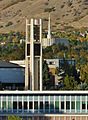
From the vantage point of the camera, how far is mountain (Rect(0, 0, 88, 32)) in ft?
591

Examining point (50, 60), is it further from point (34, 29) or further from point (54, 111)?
point (54, 111)

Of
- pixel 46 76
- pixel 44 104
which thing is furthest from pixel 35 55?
pixel 46 76

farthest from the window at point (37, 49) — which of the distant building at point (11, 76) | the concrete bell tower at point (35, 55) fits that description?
the distant building at point (11, 76)

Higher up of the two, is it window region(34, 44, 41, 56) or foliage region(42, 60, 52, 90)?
window region(34, 44, 41, 56)

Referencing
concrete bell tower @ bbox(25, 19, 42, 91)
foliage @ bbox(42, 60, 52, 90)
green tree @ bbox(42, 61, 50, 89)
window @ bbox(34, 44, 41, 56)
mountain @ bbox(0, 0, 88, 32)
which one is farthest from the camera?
mountain @ bbox(0, 0, 88, 32)

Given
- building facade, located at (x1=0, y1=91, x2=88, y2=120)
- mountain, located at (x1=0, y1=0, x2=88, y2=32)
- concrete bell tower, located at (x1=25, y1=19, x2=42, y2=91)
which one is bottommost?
building facade, located at (x1=0, y1=91, x2=88, y2=120)

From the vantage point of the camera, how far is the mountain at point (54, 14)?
591 ft

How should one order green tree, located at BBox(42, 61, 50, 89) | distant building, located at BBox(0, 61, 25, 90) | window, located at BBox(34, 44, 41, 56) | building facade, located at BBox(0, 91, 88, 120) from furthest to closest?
green tree, located at BBox(42, 61, 50, 89) < distant building, located at BBox(0, 61, 25, 90) < window, located at BBox(34, 44, 41, 56) < building facade, located at BBox(0, 91, 88, 120)

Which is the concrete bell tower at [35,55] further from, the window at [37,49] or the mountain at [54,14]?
the mountain at [54,14]

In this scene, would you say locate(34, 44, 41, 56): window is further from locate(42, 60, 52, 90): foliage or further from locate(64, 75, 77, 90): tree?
locate(42, 60, 52, 90): foliage

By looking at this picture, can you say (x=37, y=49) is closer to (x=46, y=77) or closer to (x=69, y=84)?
(x=69, y=84)

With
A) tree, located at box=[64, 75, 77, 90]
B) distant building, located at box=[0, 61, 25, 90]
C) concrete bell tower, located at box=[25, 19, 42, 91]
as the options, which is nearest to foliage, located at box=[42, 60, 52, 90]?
tree, located at box=[64, 75, 77, 90]

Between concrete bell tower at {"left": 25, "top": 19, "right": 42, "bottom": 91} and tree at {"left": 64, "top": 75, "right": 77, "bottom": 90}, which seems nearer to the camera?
concrete bell tower at {"left": 25, "top": 19, "right": 42, "bottom": 91}

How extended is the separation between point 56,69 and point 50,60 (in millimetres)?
5464
